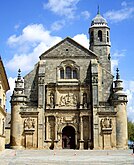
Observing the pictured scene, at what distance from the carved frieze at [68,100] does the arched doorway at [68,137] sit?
340cm

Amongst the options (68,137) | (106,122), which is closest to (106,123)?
(106,122)

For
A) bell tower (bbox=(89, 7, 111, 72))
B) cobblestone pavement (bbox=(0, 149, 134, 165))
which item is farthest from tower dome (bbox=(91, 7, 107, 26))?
cobblestone pavement (bbox=(0, 149, 134, 165))

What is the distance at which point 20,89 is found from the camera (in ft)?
168

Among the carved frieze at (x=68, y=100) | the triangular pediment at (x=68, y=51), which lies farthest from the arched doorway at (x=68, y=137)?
the triangular pediment at (x=68, y=51)

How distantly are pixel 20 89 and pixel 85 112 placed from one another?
10.2m

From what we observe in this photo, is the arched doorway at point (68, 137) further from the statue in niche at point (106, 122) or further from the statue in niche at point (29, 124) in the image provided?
the statue in niche at point (29, 124)

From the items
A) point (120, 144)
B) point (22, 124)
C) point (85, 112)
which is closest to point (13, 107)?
point (22, 124)

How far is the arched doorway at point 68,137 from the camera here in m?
50.7

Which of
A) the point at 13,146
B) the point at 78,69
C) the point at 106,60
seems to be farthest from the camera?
the point at 106,60

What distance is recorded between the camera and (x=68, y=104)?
5119 cm

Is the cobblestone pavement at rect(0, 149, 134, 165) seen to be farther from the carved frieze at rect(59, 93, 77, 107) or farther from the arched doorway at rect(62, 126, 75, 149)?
the carved frieze at rect(59, 93, 77, 107)

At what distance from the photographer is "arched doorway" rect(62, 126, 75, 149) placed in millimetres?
50688

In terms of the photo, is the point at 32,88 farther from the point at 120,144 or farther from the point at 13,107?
the point at 120,144

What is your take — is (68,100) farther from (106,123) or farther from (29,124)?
(29,124)
